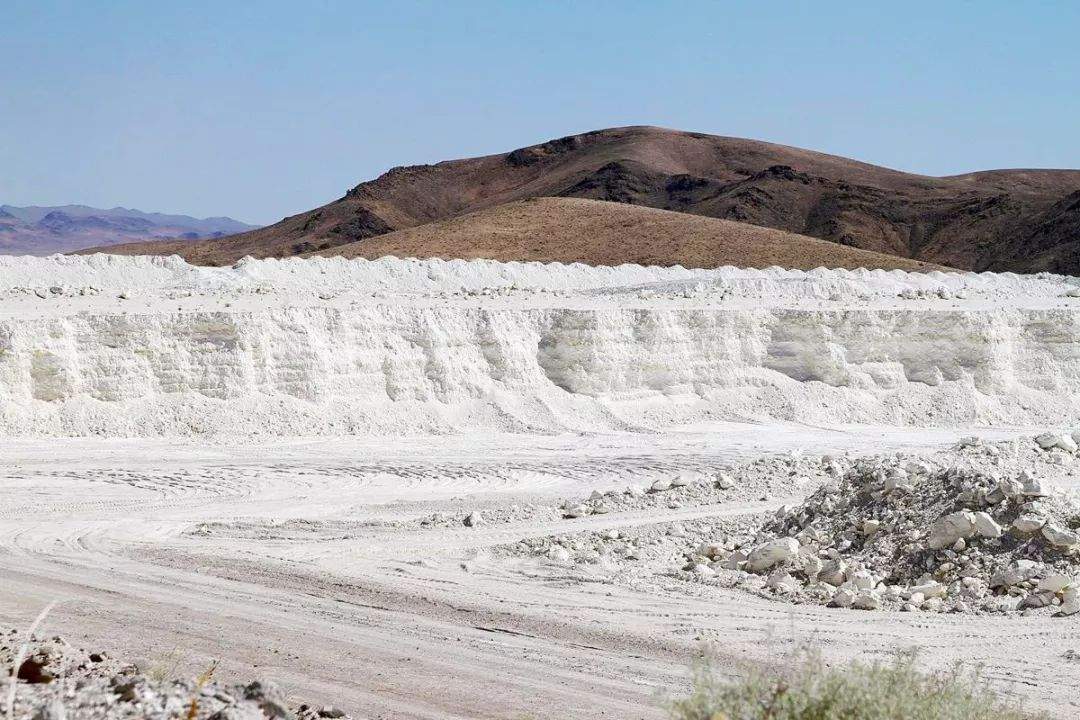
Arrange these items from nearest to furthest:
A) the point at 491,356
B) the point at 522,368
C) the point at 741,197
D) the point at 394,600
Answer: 1. the point at 394,600
2. the point at 491,356
3. the point at 522,368
4. the point at 741,197

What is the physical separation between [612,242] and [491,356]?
107 feet

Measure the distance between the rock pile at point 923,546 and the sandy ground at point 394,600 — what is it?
483 millimetres

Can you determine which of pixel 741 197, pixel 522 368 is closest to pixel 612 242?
pixel 522 368

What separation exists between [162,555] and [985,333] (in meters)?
21.6

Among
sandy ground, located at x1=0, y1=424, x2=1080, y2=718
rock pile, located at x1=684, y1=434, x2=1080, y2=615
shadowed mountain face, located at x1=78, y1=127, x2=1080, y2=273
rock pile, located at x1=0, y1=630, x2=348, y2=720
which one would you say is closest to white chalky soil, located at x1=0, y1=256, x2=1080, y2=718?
sandy ground, located at x1=0, y1=424, x2=1080, y2=718

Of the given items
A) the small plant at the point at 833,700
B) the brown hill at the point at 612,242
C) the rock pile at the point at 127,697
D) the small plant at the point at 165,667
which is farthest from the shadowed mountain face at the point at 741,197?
the rock pile at the point at 127,697

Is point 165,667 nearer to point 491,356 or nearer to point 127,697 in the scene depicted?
point 127,697

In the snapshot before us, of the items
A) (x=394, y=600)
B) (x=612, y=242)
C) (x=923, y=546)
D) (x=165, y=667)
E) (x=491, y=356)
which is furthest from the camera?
(x=612, y=242)

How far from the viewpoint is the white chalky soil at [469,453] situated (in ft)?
28.6

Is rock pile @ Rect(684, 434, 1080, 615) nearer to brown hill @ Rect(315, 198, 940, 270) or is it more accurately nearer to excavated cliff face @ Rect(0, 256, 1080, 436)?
excavated cliff face @ Rect(0, 256, 1080, 436)

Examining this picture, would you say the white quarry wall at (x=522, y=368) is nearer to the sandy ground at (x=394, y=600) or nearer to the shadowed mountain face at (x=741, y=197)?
the sandy ground at (x=394, y=600)

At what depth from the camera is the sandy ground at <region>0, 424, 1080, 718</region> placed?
312 inches

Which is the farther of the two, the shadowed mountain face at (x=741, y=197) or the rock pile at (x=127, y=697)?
the shadowed mountain face at (x=741, y=197)

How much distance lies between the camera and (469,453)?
66.7 feet
